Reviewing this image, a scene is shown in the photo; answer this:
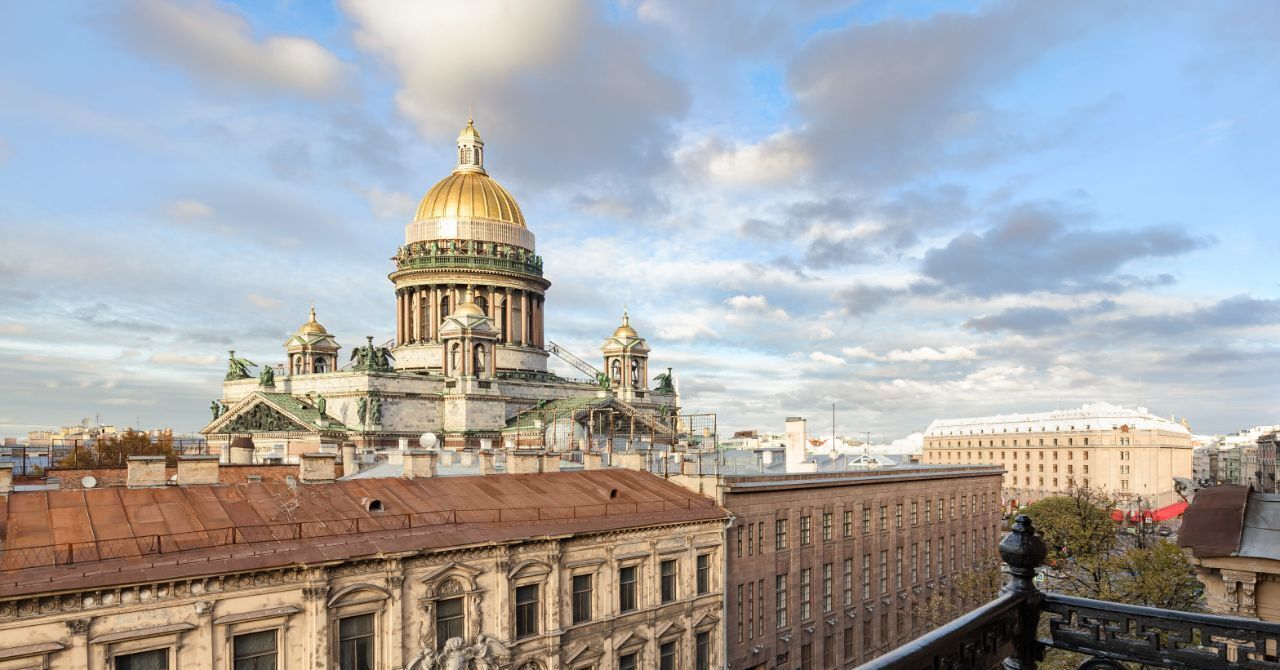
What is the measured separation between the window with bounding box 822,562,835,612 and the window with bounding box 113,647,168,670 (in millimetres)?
30974

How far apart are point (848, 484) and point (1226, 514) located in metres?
28.0

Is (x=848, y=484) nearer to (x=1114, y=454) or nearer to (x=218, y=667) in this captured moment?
(x=218, y=667)

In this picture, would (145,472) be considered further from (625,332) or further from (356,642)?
(625,332)

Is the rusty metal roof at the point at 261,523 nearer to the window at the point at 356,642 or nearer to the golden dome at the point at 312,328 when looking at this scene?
the window at the point at 356,642

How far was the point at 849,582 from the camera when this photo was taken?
4559cm

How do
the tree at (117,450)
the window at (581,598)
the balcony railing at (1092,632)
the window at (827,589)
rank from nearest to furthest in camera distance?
the balcony railing at (1092,632) → the window at (581,598) → the window at (827,589) → the tree at (117,450)

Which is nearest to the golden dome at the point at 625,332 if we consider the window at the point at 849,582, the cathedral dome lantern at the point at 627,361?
the cathedral dome lantern at the point at 627,361

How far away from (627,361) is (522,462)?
51236 millimetres

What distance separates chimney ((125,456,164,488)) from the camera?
25.8 meters

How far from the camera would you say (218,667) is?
21.0 m

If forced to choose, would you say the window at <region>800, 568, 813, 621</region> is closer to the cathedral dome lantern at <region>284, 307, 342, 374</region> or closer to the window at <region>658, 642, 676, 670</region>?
the window at <region>658, 642, 676, 670</region>

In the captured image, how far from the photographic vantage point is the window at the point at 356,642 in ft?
76.7

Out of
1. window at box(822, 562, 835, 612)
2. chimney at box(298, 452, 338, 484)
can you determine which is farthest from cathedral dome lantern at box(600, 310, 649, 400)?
chimney at box(298, 452, 338, 484)

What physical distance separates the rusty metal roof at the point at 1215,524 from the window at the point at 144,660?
22.8m
